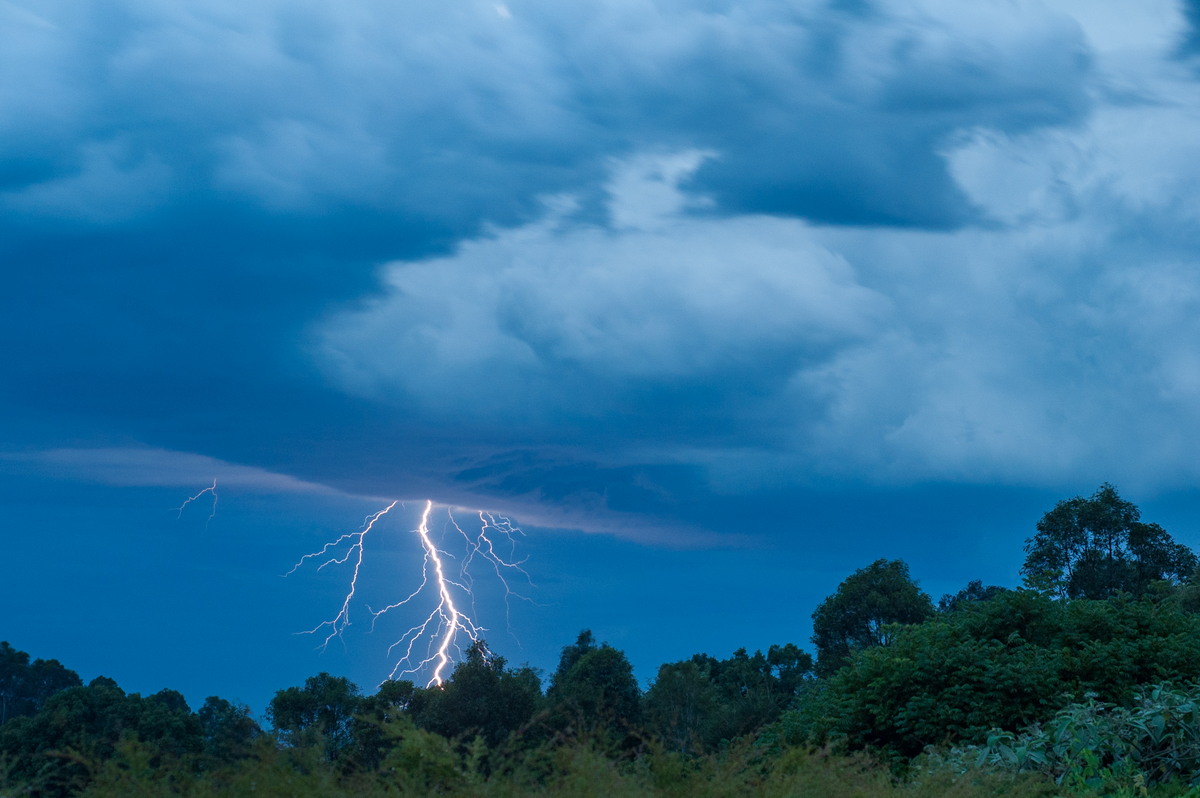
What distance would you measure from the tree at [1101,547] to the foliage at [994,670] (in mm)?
19443

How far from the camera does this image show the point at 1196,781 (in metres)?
9.87

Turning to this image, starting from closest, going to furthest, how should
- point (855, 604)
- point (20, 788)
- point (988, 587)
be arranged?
point (20, 788), point (855, 604), point (988, 587)

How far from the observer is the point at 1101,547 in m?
33.7

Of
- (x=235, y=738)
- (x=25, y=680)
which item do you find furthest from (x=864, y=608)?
(x=25, y=680)

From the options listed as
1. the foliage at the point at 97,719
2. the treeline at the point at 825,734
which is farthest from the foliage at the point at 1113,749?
the foliage at the point at 97,719

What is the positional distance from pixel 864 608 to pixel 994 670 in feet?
76.5

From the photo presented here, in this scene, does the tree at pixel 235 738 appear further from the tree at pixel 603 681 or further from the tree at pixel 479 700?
the tree at pixel 603 681

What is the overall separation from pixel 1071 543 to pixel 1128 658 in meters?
21.9

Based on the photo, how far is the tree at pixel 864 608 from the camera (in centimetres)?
3491

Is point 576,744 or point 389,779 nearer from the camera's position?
point 389,779

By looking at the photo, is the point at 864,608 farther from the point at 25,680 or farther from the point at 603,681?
the point at 25,680

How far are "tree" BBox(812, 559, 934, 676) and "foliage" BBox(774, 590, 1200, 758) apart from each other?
2028 cm

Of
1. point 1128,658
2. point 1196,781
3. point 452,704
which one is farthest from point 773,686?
point 1196,781

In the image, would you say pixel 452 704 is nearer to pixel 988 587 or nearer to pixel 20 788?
pixel 20 788
